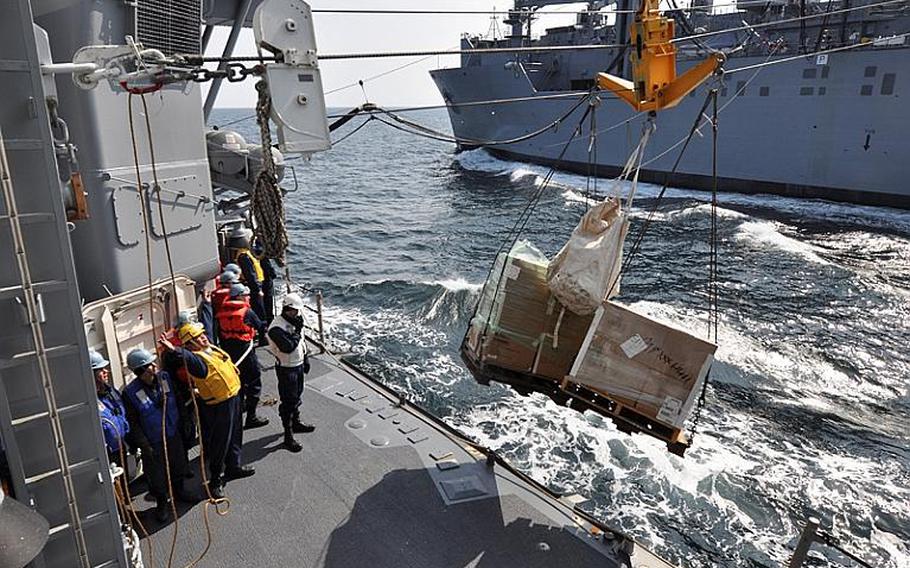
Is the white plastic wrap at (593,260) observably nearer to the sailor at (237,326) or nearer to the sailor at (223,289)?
the sailor at (237,326)

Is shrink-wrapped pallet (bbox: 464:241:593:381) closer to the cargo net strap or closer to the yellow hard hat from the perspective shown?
the cargo net strap

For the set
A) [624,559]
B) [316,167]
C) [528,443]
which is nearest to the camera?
[624,559]

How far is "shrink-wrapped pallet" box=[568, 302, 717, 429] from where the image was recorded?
5129 mm

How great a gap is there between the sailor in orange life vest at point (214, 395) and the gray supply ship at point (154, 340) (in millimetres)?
355

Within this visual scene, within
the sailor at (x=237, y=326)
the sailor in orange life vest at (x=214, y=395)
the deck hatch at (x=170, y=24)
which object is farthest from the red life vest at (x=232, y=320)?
the deck hatch at (x=170, y=24)

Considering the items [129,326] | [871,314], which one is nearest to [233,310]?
[129,326]

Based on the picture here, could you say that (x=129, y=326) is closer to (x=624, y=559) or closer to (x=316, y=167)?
(x=624, y=559)

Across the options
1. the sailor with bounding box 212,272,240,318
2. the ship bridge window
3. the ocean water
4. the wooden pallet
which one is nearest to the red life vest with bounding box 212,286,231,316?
the sailor with bounding box 212,272,240,318

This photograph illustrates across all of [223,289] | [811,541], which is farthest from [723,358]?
[223,289]

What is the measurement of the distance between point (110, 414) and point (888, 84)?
104 feet

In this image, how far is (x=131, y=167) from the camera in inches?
233

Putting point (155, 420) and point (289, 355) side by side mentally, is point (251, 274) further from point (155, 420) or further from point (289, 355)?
point (155, 420)

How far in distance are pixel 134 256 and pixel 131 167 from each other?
888 mm

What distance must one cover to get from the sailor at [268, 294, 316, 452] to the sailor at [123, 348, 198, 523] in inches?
42.3
